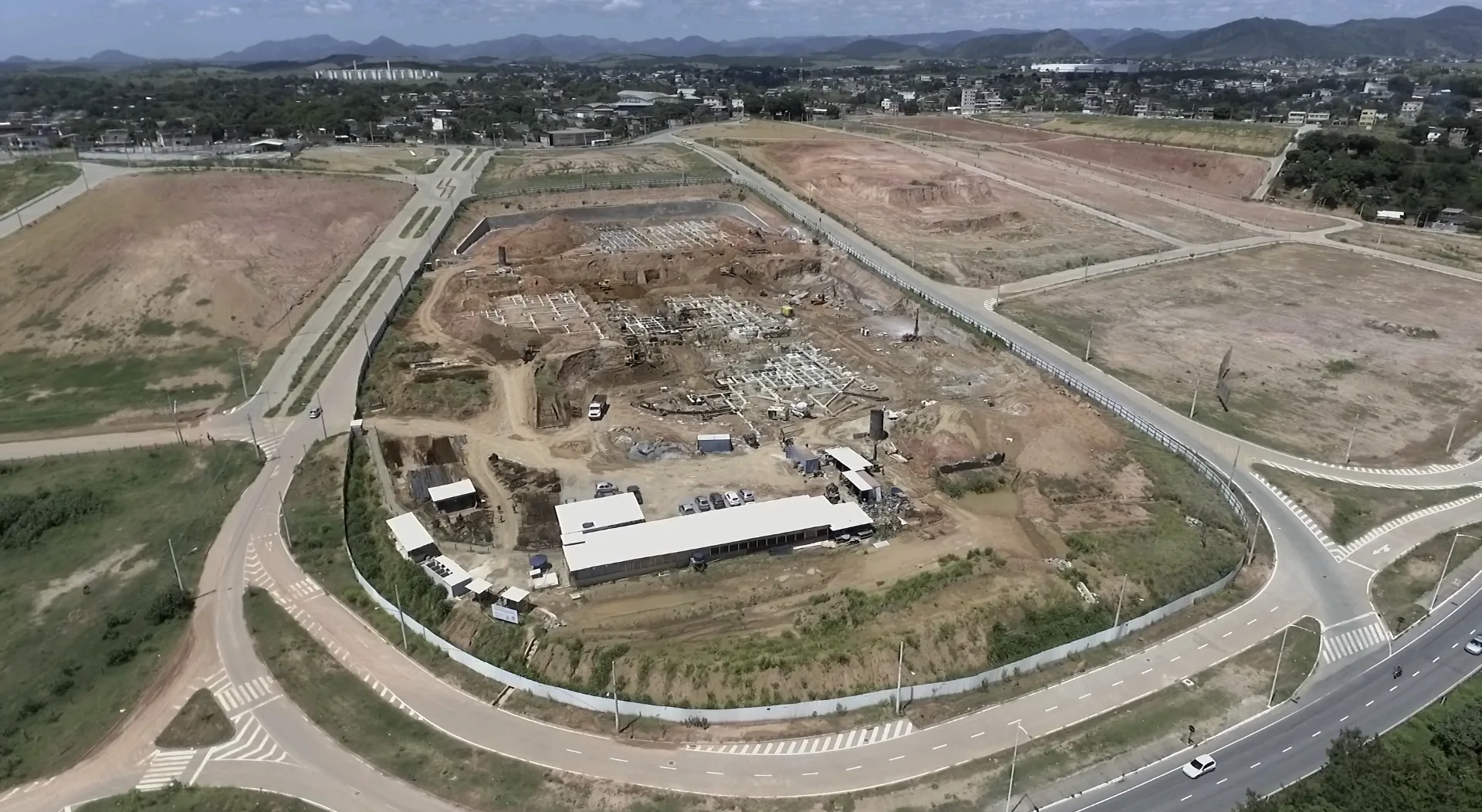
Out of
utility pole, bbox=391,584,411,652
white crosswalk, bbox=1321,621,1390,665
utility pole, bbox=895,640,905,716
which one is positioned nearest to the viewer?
utility pole, bbox=895,640,905,716

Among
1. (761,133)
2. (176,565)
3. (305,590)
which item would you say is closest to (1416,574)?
(305,590)

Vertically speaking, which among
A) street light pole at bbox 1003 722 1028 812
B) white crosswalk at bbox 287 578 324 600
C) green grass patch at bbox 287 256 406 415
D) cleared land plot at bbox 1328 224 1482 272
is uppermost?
cleared land plot at bbox 1328 224 1482 272

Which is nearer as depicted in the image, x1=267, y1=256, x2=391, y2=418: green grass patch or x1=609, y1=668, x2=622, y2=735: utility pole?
x1=609, y1=668, x2=622, y2=735: utility pole

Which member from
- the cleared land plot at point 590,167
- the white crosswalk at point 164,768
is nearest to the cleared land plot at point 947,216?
the cleared land plot at point 590,167

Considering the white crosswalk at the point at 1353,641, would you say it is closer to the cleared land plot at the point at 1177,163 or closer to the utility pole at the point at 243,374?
the utility pole at the point at 243,374

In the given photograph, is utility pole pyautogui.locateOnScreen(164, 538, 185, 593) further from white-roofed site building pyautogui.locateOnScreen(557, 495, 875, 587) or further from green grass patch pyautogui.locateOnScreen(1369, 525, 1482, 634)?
green grass patch pyautogui.locateOnScreen(1369, 525, 1482, 634)

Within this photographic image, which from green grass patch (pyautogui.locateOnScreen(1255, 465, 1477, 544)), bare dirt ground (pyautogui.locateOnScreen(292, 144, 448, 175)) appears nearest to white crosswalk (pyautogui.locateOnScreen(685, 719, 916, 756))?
green grass patch (pyautogui.locateOnScreen(1255, 465, 1477, 544))

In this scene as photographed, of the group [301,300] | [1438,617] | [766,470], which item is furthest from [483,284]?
[1438,617]

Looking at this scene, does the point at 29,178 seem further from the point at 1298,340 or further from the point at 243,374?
the point at 1298,340
